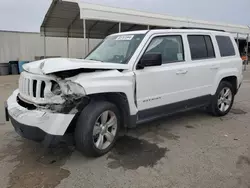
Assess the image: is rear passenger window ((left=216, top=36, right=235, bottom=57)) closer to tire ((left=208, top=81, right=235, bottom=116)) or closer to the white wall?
tire ((left=208, top=81, right=235, bottom=116))

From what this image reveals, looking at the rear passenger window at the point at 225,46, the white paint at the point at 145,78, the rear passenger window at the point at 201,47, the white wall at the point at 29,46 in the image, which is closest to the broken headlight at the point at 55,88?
the white paint at the point at 145,78

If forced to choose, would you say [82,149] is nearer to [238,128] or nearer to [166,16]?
[238,128]

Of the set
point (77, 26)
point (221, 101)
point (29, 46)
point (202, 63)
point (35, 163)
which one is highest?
point (77, 26)

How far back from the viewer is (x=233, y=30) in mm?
17438

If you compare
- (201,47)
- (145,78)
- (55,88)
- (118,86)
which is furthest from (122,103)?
(201,47)

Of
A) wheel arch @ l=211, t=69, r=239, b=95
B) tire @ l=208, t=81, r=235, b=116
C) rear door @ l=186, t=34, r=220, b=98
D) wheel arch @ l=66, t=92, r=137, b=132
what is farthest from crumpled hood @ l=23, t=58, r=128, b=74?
tire @ l=208, t=81, r=235, b=116

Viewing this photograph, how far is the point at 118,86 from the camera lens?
11.2 ft

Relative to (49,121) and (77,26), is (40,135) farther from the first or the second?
(77,26)

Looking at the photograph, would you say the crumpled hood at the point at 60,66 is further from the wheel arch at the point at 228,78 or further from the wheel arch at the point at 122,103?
the wheel arch at the point at 228,78

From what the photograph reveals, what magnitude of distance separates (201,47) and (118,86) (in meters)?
2.39

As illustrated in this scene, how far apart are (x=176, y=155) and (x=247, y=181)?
3.30ft

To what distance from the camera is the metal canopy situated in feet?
34.4

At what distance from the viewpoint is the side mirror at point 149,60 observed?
3.68 meters

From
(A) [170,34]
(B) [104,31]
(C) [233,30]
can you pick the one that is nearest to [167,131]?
(A) [170,34]
